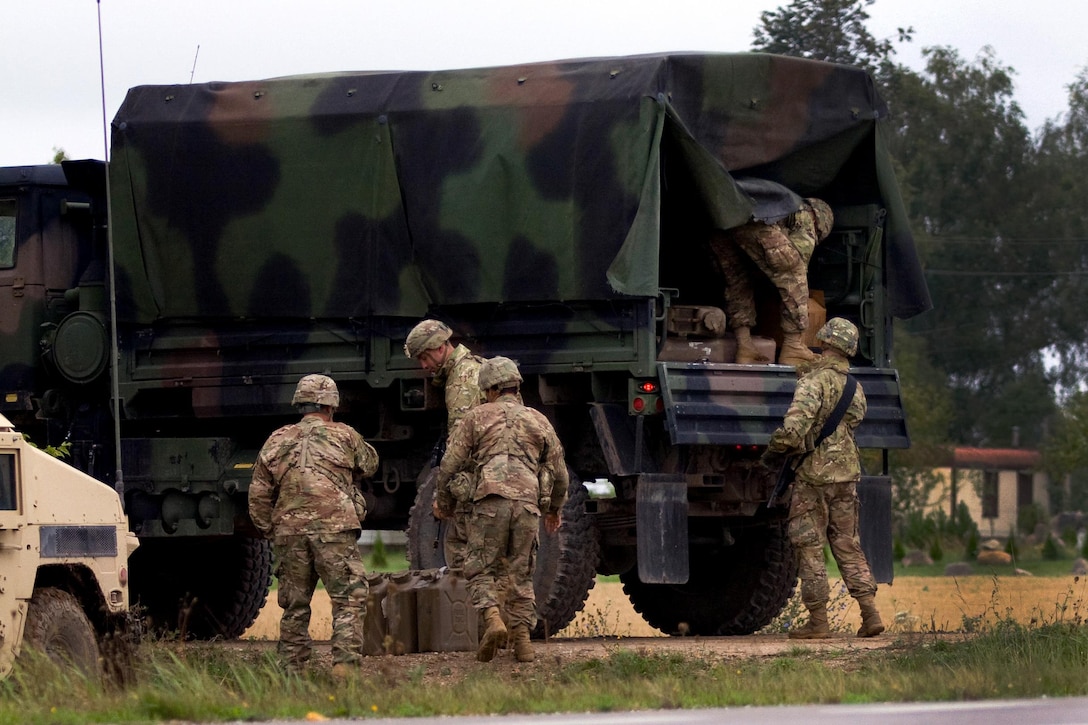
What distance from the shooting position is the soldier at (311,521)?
1035 centimetres

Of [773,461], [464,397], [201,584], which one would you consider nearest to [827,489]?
[773,461]

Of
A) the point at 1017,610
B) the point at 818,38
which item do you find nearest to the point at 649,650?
the point at 1017,610

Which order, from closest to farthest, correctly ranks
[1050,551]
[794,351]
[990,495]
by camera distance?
[794,351], [1050,551], [990,495]

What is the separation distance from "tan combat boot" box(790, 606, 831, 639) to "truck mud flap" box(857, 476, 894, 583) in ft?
2.58

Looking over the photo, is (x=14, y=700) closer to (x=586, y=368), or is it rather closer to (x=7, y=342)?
(x=586, y=368)

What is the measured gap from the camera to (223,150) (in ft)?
44.9

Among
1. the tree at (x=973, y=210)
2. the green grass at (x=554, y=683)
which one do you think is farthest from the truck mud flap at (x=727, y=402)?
the tree at (x=973, y=210)

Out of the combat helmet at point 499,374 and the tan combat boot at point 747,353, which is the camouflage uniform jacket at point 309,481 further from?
the tan combat boot at point 747,353

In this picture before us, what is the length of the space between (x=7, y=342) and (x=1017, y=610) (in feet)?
28.1

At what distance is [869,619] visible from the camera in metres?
12.8

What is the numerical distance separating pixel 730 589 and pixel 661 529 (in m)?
2.28

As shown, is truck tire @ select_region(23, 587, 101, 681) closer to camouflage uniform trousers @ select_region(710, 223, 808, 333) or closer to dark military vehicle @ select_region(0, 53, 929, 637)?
dark military vehicle @ select_region(0, 53, 929, 637)

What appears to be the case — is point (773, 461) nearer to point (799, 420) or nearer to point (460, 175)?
point (799, 420)

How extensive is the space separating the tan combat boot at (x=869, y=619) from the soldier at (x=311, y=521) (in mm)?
3531
